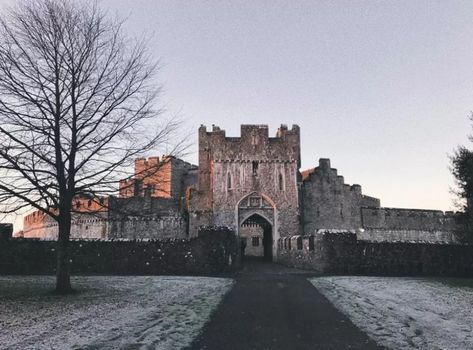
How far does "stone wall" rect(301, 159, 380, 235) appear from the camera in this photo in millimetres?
37781

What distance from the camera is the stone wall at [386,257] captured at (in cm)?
1934

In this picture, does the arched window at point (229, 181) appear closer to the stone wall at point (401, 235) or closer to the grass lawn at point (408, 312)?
the stone wall at point (401, 235)

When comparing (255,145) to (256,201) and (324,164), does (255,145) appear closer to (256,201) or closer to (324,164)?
(256,201)

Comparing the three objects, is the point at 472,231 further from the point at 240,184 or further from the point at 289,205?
the point at 240,184

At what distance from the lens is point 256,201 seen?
3309 centimetres

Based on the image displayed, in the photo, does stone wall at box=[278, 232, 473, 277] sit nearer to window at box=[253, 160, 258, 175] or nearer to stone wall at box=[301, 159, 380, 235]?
window at box=[253, 160, 258, 175]

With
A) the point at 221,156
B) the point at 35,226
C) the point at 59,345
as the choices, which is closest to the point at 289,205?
the point at 221,156

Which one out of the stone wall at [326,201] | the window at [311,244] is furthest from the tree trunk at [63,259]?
the stone wall at [326,201]

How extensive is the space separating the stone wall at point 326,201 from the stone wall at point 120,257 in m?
19.3

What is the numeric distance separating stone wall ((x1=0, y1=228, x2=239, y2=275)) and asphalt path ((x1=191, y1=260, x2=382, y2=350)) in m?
7.77

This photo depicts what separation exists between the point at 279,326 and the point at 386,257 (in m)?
13.9

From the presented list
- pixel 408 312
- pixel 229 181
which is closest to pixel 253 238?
pixel 229 181

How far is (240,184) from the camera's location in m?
33.2

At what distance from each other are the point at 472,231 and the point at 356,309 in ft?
45.1
